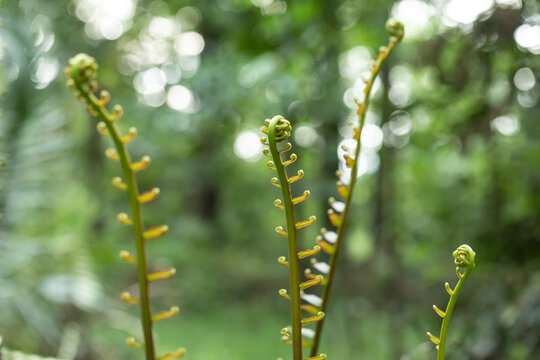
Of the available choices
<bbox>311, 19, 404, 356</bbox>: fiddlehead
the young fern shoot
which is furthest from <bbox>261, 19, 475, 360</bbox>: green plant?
the young fern shoot

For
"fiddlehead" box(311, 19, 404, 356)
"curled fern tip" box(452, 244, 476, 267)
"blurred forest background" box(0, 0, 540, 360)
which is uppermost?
"blurred forest background" box(0, 0, 540, 360)

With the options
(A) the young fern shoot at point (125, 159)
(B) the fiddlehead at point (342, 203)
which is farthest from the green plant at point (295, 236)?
(A) the young fern shoot at point (125, 159)

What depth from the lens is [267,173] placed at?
24.0ft

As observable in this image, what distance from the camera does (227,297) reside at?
22.1 ft

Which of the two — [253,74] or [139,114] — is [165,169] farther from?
[253,74]

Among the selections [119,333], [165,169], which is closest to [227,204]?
[165,169]

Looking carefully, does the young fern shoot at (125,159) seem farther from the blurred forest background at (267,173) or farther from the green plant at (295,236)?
the blurred forest background at (267,173)

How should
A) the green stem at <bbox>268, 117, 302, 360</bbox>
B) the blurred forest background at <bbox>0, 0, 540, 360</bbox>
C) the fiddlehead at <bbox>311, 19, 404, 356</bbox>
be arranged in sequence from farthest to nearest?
the blurred forest background at <bbox>0, 0, 540, 360</bbox>
the fiddlehead at <bbox>311, 19, 404, 356</bbox>
the green stem at <bbox>268, 117, 302, 360</bbox>

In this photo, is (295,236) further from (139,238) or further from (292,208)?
(139,238)

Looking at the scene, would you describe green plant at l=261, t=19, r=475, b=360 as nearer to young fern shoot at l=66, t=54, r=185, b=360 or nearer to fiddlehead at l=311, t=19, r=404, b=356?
fiddlehead at l=311, t=19, r=404, b=356

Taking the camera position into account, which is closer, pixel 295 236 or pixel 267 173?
pixel 295 236

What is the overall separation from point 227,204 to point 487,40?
6222 millimetres

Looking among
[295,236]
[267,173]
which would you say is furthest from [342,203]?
[267,173]

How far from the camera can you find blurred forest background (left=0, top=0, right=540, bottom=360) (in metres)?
1.30
